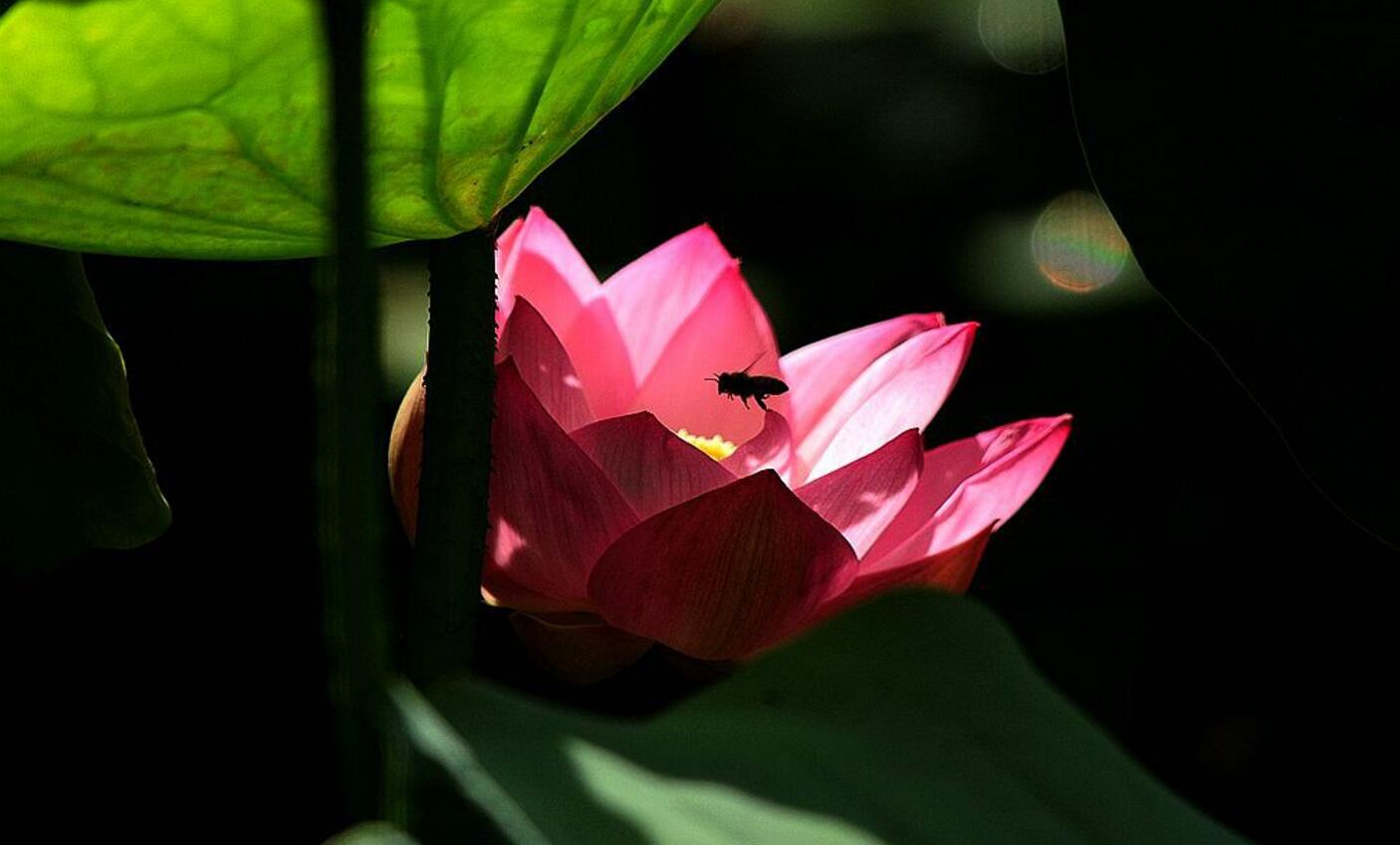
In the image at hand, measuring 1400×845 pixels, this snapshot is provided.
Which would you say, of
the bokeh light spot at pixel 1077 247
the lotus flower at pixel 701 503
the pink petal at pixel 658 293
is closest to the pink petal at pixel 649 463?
the lotus flower at pixel 701 503

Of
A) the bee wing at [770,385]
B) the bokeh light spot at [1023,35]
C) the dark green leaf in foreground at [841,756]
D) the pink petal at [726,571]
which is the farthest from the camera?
the bokeh light spot at [1023,35]

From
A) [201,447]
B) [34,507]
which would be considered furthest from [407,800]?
[201,447]

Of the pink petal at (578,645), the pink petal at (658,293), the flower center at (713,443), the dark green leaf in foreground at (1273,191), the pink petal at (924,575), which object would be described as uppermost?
the dark green leaf in foreground at (1273,191)

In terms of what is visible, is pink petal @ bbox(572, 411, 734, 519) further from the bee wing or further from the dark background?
the dark background

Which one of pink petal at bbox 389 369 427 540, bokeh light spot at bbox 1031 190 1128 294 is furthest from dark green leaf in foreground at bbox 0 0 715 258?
bokeh light spot at bbox 1031 190 1128 294

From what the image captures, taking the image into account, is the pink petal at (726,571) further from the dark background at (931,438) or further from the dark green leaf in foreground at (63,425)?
the dark background at (931,438)

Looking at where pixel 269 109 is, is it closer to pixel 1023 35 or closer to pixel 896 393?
pixel 896 393

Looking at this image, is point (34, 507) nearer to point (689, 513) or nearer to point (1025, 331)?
point (689, 513)
